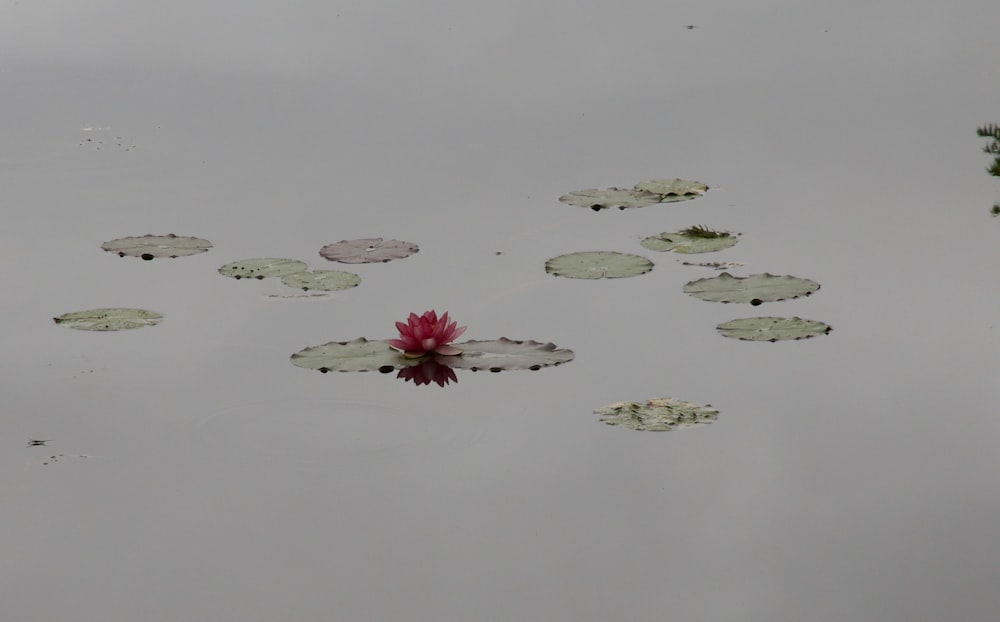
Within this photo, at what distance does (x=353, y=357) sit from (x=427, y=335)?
227mm

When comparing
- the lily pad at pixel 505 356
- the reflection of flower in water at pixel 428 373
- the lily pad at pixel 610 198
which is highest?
the lily pad at pixel 610 198

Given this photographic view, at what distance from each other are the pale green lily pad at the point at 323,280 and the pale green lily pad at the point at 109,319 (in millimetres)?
476

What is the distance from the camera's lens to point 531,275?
4.92 m

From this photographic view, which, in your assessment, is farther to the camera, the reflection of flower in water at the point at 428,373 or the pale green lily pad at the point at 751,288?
the pale green lily pad at the point at 751,288

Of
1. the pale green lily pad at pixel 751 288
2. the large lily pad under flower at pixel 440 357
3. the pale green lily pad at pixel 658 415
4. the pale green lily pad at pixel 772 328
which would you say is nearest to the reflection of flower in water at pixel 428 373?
the large lily pad under flower at pixel 440 357

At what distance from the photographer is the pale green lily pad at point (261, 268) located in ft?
16.3

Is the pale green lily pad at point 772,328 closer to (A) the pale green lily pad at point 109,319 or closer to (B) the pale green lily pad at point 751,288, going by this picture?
(B) the pale green lily pad at point 751,288

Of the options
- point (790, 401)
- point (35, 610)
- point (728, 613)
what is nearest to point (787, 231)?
point (790, 401)

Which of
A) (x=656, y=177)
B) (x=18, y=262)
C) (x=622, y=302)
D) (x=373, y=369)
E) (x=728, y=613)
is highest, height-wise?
(x=656, y=177)

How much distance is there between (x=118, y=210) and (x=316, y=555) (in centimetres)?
293

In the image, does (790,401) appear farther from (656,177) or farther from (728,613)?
(656,177)

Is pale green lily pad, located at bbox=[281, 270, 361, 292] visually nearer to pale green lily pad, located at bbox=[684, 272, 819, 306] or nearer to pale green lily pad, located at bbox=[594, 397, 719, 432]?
pale green lily pad, located at bbox=[684, 272, 819, 306]

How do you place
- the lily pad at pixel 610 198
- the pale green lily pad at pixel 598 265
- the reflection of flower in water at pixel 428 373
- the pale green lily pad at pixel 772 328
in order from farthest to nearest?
the lily pad at pixel 610 198 → the pale green lily pad at pixel 598 265 → the pale green lily pad at pixel 772 328 → the reflection of flower in water at pixel 428 373

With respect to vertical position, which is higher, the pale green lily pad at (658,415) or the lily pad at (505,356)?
the lily pad at (505,356)
